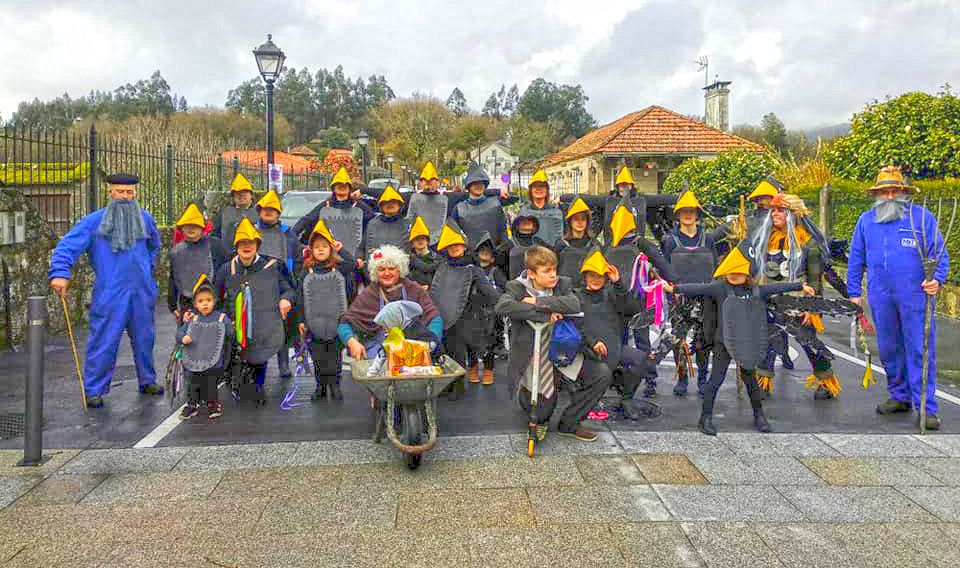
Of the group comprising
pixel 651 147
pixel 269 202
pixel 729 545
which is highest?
pixel 651 147

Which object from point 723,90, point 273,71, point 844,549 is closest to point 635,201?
point 844,549

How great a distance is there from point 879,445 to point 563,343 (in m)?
2.27

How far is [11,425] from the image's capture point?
19.5 ft

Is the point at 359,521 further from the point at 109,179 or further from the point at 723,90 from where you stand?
the point at 723,90

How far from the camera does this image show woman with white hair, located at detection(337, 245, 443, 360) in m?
5.62

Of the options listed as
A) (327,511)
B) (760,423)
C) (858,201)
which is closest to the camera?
(327,511)

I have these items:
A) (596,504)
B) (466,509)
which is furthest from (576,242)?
(466,509)

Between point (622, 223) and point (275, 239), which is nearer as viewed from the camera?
point (622, 223)

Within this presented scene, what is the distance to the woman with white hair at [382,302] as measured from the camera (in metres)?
5.62

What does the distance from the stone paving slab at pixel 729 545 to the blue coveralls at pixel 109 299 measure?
4.82 metres

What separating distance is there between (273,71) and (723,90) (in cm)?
3267

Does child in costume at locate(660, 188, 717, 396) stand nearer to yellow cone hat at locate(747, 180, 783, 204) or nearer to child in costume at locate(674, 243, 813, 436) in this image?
child in costume at locate(674, 243, 813, 436)

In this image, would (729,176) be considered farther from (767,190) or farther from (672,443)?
(672,443)

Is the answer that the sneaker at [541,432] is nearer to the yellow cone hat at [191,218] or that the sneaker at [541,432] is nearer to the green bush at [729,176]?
the yellow cone hat at [191,218]
